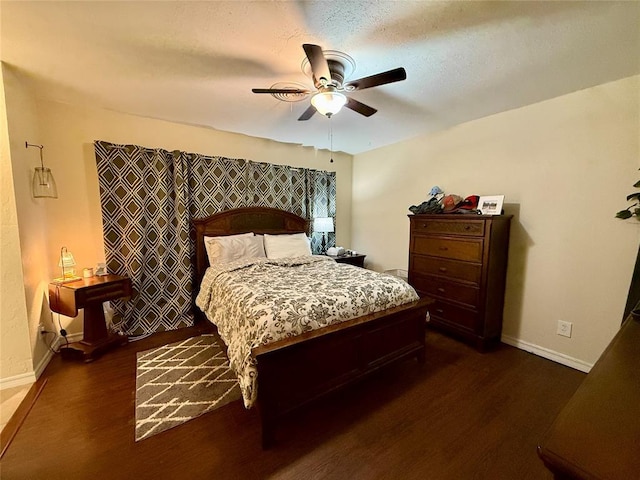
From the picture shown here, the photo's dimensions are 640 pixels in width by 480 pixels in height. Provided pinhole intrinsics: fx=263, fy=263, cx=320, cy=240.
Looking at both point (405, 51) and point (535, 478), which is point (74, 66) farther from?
point (535, 478)

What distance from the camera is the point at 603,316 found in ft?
7.06

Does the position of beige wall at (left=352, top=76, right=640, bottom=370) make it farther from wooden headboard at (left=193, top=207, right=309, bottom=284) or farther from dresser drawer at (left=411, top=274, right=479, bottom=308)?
wooden headboard at (left=193, top=207, right=309, bottom=284)

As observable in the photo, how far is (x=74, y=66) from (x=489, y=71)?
304 cm

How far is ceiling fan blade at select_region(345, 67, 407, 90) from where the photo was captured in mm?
1543

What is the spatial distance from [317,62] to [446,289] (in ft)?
7.99

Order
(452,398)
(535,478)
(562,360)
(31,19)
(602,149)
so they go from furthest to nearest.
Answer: (562,360) < (602,149) < (452,398) < (31,19) < (535,478)

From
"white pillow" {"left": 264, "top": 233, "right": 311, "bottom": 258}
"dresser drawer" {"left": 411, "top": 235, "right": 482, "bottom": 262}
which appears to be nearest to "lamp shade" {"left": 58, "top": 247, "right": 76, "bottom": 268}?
"white pillow" {"left": 264, "top": 233, "right": 311, "bottom": 258}

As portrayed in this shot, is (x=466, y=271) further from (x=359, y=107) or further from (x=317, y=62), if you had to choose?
(x=317, y=62)

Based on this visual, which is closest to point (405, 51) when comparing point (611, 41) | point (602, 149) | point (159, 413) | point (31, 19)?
point (611, 41)

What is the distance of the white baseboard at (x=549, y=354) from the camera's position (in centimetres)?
226

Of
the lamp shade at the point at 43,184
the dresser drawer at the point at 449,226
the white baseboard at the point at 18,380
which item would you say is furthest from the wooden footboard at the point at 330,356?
the lamp shade at the point at 43,184

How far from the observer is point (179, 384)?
A: 204 cm

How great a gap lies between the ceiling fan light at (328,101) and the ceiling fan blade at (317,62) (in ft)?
0.28

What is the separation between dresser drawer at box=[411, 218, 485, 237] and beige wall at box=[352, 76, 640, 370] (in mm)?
471
